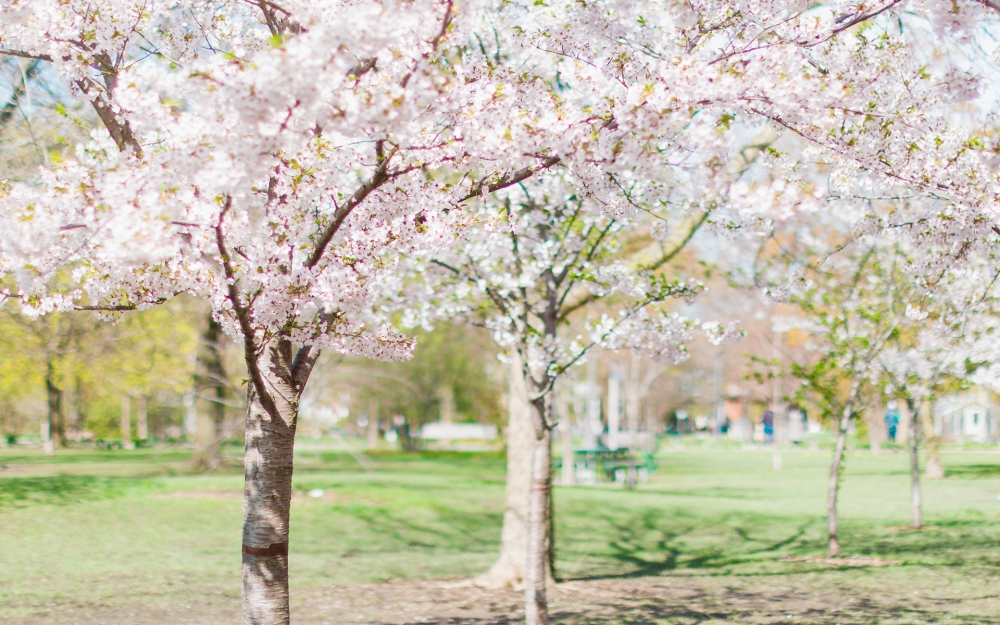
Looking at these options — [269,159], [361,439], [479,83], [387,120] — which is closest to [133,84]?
[269,159]

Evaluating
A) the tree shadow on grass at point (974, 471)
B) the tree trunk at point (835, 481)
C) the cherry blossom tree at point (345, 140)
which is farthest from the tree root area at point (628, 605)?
the tree shadow on grass at point (974, 471)

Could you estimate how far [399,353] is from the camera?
5.21m

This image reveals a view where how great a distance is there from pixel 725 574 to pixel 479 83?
899 cm

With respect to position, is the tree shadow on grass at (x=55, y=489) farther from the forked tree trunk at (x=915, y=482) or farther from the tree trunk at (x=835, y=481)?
the forked tree trunk at (x=915, y=482)

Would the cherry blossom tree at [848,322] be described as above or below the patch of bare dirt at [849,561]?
above

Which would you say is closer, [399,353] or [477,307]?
[399,353]

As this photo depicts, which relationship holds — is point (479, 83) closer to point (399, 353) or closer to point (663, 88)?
point (663, 88)

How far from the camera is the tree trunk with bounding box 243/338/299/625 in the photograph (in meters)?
4.86

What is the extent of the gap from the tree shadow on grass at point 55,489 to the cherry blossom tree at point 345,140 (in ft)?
34.5

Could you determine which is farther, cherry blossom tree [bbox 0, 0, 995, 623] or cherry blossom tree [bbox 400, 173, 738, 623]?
cherry blossom tree [bbox 400, 173, 738, 623]

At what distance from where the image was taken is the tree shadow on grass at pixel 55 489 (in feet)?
46.4

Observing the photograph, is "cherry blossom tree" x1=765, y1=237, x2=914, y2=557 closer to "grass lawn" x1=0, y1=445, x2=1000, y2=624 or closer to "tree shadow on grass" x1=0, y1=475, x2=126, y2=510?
"grass lawn" x1=0, y1=445, x2=1000, y2=624

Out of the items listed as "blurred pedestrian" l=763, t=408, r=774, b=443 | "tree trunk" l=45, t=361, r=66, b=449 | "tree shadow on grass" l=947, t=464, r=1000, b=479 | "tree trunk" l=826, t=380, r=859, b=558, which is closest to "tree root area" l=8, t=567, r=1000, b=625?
"tree trunk" l=826, t=380, r=859, b=558

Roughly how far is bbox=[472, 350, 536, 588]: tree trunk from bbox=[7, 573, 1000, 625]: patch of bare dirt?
0.30 meters
